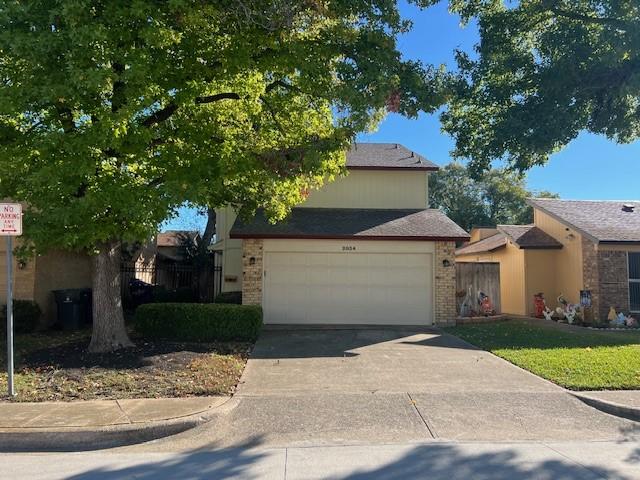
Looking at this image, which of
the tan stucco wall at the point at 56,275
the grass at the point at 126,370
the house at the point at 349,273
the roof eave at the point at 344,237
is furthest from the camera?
the house at the point at 349,273

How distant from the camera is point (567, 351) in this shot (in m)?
11.3

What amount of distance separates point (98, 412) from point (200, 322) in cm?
537

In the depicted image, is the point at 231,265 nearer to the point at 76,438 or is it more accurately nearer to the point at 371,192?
the point at 371,192

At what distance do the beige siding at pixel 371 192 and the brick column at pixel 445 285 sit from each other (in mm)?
2826

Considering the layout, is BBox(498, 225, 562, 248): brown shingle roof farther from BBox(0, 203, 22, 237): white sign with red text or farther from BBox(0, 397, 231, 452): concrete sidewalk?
BBox(0, 203, 22, 237): white sign with red text

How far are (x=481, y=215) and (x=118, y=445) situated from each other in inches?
1577

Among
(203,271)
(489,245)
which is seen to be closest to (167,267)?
(203,271)

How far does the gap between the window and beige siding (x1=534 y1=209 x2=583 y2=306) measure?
55.3 inches

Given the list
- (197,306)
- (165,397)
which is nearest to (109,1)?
(165,397)

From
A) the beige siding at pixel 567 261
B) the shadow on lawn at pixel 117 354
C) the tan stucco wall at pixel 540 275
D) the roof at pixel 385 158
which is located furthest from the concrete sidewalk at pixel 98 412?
the tan stucco wall at pixel 540 275

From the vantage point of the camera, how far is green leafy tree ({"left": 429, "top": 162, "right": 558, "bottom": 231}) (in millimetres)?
42531

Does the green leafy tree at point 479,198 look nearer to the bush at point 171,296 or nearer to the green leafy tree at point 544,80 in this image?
the bush at point 171,296

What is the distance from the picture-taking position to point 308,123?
11.4 metres

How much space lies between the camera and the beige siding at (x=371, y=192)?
17.8 meters
